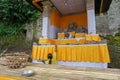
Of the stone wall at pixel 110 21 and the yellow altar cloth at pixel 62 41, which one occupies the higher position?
the stone wall at pixel 110 21

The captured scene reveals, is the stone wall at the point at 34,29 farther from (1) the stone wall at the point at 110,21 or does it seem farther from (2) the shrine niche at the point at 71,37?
(1) the stone wall at the point at 110,21

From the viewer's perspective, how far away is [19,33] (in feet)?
28.9

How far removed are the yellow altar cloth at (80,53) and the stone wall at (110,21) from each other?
4.20m

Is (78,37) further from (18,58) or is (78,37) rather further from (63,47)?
(18,58)

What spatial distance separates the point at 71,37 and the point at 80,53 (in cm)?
196

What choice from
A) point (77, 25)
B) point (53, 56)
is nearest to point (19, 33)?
point (77, 25)

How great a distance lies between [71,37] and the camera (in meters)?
5.91

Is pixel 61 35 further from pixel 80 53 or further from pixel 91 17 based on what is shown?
pixel 80 53

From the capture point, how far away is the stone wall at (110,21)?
25.3ft

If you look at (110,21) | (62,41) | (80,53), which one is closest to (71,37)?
(62,41)

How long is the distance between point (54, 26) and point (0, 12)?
442cm

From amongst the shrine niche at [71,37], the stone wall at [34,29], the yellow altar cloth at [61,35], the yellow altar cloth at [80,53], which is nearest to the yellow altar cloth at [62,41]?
the shrine niche at [71,37]

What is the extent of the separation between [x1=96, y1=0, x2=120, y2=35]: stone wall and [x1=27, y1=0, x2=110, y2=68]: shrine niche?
74.9 inches

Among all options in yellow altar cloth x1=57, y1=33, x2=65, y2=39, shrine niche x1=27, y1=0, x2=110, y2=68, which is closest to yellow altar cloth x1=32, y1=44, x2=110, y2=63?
shrine niche x1=27, y1=0, x2=110, y2=68
